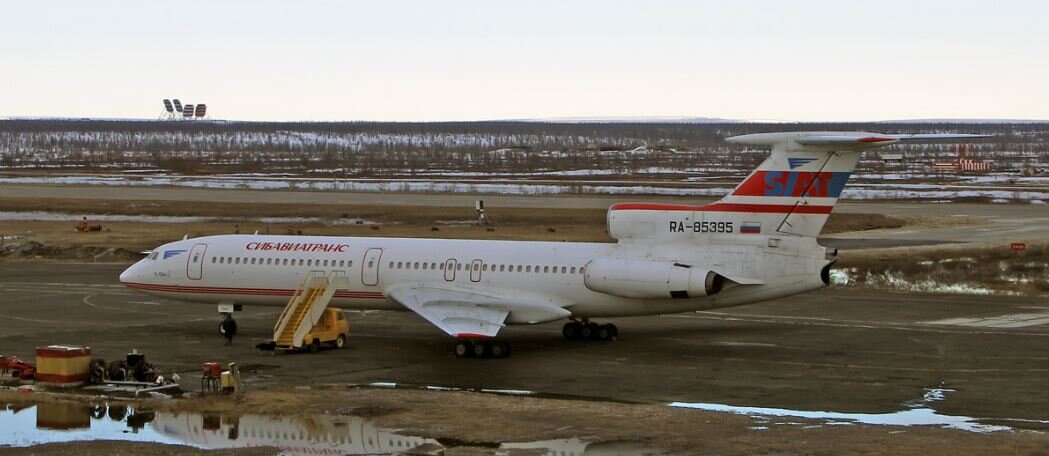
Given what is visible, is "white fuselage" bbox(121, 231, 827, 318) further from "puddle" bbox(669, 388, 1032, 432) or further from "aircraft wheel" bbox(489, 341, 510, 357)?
"puddle" bbox(669, 388, 1032, 432)

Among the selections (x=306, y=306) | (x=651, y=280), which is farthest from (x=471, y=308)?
(x=651, y=280)

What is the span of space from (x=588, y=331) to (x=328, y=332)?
6996mm

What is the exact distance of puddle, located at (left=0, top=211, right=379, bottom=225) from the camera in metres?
73.8

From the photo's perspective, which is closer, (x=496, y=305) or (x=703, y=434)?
(x=703, y=434)

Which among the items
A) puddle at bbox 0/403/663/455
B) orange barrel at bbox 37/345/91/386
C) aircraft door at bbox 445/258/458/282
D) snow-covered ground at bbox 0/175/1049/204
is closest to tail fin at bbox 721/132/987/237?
aircraft door at bbox 445/258/458/282

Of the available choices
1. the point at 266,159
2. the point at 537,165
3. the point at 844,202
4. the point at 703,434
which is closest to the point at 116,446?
the point at 703,434

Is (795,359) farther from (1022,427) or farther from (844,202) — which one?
(844,202)

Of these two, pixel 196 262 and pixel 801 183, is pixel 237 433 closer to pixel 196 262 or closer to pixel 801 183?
pixel 196 262

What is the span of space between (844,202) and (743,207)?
175 feet

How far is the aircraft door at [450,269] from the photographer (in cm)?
3656

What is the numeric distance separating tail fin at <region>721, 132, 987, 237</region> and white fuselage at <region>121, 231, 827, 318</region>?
Result: 0.55 metres

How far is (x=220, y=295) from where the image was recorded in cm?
3941

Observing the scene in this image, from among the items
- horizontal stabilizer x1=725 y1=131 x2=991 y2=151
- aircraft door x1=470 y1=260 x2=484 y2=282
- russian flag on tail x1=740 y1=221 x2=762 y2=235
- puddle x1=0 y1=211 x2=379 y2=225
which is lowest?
puddle x1=0 y1=211 x2=379 y2=225

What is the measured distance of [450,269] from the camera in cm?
3666
